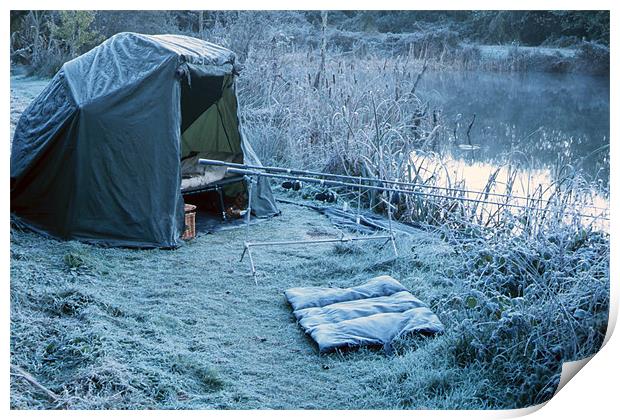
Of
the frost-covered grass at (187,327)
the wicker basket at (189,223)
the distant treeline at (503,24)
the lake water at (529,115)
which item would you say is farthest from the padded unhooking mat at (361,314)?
the distant treeline at (503,24)

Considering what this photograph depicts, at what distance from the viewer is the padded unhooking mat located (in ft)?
12.3

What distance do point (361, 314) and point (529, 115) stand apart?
5150mm

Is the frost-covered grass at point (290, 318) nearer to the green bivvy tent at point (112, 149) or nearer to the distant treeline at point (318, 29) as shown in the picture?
the green bivvy tent at point (112, 149)

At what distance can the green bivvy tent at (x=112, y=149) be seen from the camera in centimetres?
505

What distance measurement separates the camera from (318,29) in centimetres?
1052

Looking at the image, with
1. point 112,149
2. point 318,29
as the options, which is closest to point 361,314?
point 112,149

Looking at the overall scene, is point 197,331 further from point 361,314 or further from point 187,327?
point 361,314

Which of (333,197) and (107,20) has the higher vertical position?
(107,20)

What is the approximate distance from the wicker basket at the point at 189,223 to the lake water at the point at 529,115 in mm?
2345

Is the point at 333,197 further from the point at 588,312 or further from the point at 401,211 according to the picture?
the point at 588,312

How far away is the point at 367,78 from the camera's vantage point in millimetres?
7883

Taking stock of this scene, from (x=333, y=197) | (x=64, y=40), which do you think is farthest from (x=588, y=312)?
(x=64, y=40)

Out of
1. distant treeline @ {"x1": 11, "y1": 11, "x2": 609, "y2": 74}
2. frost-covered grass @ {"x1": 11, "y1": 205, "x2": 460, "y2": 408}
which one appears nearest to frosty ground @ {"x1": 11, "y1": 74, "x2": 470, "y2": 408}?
frost-covered grass @ {"x1": 11, "y1": 205, "x2": 460, "y2": 408}
